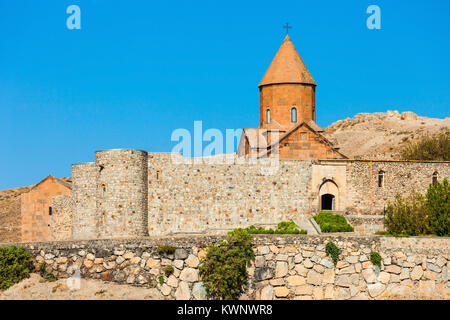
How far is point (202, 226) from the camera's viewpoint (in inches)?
1337

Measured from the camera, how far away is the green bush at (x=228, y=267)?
25781 mm

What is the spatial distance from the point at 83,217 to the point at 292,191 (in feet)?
36.3

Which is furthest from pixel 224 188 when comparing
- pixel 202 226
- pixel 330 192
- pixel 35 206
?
pixel 35 206

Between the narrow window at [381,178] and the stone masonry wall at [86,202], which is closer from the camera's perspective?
the stone masonry wall at [86,202]

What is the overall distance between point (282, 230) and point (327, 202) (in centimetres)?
776

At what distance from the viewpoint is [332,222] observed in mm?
32625

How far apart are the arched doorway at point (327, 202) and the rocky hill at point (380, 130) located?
69.6 ft

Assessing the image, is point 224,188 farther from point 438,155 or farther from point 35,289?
point 438,155

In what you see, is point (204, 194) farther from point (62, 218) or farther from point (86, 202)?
point (62, 218)

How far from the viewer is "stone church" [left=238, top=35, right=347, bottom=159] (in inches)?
1542

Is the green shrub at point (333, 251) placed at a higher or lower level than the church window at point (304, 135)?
lower

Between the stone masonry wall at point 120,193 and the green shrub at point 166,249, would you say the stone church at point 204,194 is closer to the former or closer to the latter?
the stone masonry wall at point 120,193

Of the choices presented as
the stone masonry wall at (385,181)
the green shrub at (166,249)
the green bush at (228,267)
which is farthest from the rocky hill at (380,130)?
the green shrub at (166,249)

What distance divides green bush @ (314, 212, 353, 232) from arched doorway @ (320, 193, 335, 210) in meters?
1.69
